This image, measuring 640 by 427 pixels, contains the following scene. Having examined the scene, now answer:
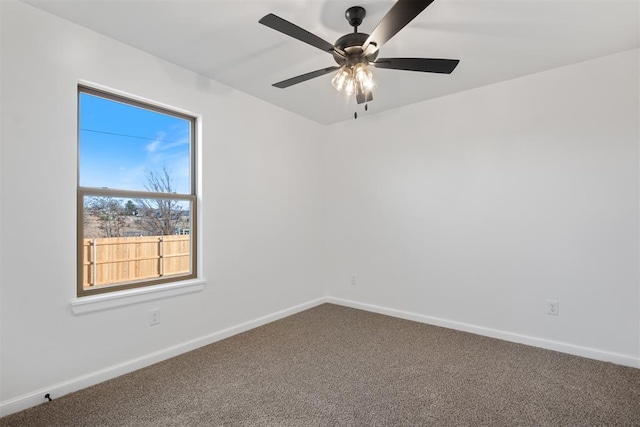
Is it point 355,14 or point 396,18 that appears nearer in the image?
point 396,18

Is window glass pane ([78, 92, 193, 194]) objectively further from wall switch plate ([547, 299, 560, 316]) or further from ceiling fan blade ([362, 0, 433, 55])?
wall switch plate ([547, 299, 560, 316])

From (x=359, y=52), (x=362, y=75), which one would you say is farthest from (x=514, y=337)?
(x=359, y=52)

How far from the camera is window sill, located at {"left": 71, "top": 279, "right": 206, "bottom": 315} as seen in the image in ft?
7.09

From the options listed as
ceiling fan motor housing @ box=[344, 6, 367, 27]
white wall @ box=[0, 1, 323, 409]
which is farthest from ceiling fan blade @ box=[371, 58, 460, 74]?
white wall @ box=[0, 1, 323, 409]

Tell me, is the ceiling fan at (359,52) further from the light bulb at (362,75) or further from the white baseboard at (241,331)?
the white baseboard at (241,331)

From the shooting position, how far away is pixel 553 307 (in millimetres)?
2773

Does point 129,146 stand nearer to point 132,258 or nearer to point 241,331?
point 132,258

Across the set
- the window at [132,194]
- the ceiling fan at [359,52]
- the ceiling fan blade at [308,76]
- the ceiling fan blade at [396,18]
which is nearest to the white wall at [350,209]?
the window at [132,194]

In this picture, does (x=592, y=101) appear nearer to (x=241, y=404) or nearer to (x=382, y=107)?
(x=382, y=107)

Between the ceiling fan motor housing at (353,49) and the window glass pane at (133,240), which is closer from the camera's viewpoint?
the ceiling fan motor housing at (353,49)

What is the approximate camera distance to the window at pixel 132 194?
7.60 feet

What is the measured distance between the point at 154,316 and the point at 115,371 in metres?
0.43

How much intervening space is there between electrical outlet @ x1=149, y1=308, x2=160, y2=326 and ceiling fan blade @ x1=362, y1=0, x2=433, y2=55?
2.47 meters

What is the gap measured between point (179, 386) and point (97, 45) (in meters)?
2.46
